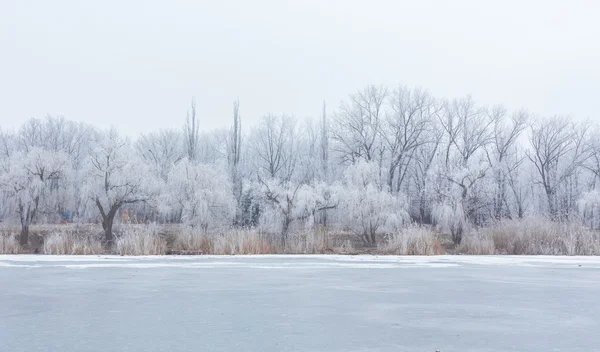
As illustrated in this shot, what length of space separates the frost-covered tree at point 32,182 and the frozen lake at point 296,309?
14895 mm

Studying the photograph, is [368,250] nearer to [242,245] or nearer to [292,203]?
[292,203]

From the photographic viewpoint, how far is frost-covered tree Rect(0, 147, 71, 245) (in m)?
27.8

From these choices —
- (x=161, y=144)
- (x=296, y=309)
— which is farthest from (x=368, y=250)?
(x=161, y=144)

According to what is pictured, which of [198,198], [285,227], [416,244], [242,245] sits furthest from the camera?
[198,198]

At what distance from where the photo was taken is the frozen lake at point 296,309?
19.6ft

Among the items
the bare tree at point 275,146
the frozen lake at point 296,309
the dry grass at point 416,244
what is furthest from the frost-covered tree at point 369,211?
the bare tree at point 275,146

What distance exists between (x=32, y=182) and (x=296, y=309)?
23.8 meters

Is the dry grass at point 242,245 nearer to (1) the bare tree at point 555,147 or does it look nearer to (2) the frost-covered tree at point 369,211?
(2) the frost-covered tree at point 369,211

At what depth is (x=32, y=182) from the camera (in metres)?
28.0

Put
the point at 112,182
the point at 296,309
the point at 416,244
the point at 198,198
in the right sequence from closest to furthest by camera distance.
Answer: the point at 296,309, the point at 416,244, the point at 112,182, the point at 198,198

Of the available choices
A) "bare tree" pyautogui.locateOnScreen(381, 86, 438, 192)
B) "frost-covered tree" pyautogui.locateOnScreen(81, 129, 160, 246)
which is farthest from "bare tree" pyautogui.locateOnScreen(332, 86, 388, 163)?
"frost-covered tree" pyautogui.locateOnScreen(81, 129, 160, 246)

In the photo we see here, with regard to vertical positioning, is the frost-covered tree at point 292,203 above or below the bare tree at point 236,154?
below

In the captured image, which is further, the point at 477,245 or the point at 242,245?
the point at 477,245

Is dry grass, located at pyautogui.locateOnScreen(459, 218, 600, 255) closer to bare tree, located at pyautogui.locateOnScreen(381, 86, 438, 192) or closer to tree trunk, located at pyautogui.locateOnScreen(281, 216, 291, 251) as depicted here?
tree trunk, located at pyautogui.locateOnScreen(281, 216, 291, 251)
